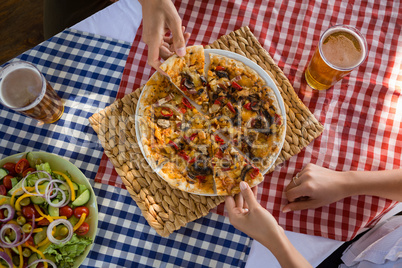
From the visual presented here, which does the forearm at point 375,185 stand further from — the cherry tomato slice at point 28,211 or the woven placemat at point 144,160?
the cherry tomato slice at point 28,211

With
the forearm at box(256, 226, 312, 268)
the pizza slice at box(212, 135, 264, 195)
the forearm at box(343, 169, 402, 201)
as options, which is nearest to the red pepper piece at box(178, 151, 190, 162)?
the pizza slice at box(212, 135, 264, 195)

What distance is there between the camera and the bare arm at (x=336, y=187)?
1387 millimetres

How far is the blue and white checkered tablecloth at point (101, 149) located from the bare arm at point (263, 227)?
13cm

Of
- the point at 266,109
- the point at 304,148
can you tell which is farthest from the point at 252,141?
the point at 304,148

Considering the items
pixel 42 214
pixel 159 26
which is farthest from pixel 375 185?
pixel 42 214

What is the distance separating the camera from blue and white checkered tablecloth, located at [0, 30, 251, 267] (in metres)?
1.43

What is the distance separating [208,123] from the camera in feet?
4.83

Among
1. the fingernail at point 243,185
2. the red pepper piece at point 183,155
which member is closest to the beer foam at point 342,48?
the fingernail at point 243,185

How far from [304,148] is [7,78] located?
139 centimetres

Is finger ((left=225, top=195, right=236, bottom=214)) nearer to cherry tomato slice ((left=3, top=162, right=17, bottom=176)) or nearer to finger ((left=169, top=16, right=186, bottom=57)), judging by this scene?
finger ((left=169, top=16, right=186, bottom=57))

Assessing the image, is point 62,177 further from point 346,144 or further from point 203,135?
point 346,144

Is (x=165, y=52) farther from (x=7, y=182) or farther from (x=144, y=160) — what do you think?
(x=7, y=182)

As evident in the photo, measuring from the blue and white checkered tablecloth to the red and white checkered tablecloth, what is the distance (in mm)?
78

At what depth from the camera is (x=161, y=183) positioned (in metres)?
1.44
